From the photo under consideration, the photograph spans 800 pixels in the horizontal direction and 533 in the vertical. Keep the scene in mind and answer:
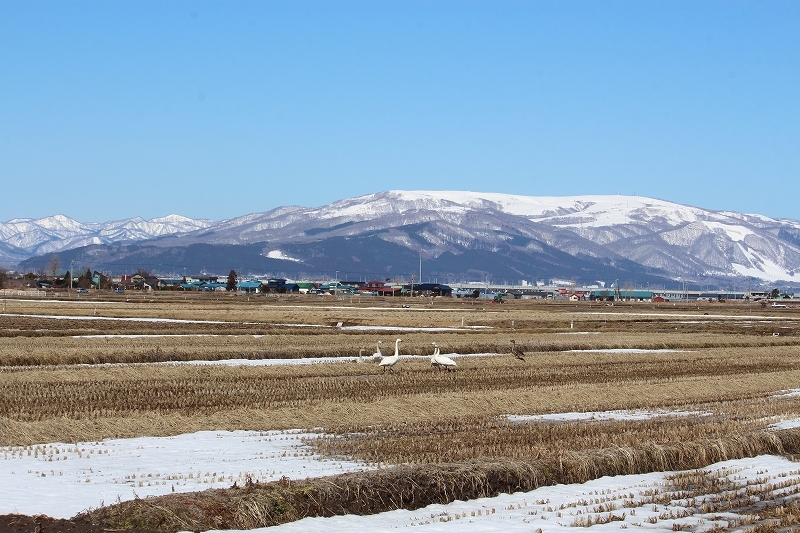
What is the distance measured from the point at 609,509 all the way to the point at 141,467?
20.4 ft

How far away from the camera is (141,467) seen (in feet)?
43.1

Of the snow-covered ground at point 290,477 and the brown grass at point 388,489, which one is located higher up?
the brown grass at point 388,489

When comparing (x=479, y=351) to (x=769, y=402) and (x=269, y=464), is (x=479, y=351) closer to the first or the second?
(x=769, y=402)

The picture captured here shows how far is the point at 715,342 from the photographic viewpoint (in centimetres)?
4288

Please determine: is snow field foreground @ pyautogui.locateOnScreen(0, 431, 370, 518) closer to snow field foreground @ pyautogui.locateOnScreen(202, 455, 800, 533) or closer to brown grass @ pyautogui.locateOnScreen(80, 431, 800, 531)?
brown grass @ pyautogui.locateOnScreen(80, 431, 800, 531)

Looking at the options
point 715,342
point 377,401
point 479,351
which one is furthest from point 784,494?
point 715,342

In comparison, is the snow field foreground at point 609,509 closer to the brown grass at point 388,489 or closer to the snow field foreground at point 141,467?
the brown grass at point 388,489

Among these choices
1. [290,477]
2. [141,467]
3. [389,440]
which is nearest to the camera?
[290,477]

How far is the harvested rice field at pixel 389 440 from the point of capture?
35.4 feet

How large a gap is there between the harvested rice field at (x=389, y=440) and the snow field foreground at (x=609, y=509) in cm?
4

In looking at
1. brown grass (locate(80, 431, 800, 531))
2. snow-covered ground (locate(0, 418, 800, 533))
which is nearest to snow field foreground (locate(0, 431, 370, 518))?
snow-covered ground (locate(0, 418, 800, 533))

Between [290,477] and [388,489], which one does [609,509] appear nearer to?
[388,489]

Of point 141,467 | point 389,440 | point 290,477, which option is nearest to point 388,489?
point 290,477

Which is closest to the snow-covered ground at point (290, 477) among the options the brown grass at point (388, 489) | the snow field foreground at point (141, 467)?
A: the snow field foreground at point (141, 467)
